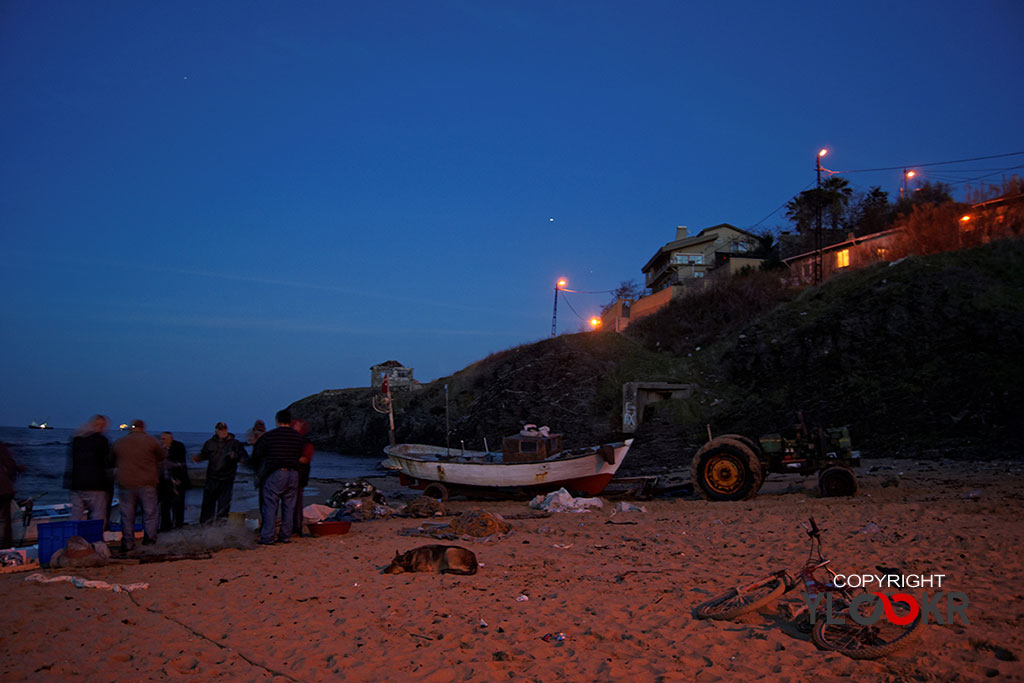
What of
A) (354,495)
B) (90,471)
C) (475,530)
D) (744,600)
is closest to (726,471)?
(475,530)

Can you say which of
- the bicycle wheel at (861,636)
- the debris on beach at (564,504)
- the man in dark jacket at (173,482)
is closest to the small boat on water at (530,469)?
the debris on beach at (564,504)

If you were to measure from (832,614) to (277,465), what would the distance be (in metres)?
7.44

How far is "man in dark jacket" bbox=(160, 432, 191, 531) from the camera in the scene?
1022cm

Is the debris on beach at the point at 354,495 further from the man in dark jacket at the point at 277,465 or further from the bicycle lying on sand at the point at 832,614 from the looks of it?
the bicycle lying on sand at the point at 832,614

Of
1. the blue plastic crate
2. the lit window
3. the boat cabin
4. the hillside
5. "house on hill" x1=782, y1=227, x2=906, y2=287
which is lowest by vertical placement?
the blue plastic crate

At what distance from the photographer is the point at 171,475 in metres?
10.2

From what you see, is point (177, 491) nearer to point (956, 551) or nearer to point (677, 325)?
point (956, 551)

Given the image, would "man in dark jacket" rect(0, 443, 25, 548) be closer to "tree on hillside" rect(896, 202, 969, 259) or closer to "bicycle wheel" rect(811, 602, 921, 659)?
"bicycle wheel" rect(811, 602, 921, 659)

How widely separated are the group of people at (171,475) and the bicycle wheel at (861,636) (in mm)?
7346

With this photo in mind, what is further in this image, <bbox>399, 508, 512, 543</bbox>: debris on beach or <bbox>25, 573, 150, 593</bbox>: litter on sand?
<bbox>399, 508, 512, 543</bbox>: debris on beach

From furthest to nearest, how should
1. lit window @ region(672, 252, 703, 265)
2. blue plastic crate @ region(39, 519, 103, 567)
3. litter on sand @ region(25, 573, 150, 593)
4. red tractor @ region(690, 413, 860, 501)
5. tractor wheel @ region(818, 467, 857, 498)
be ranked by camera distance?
lit window @ region(672, 252, 703, 265)
red tractor @ region(690, 413, 860, 501)
tractor wheel @ region(818, 467, 857, 498)
blue plastic crate @ region(39, 519, 103, 567)
litter on sand @ region(25, 573, 150, 593)

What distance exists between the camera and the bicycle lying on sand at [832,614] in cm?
453

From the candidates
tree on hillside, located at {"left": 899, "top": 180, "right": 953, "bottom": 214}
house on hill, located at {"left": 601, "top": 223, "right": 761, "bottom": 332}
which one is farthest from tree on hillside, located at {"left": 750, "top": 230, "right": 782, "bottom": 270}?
tree on hillside, located at {"left": 899, "top": 180, "right": 953, "bottom": 214}

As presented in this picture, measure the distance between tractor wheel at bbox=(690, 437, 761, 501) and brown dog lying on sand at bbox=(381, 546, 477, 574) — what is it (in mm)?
6987
